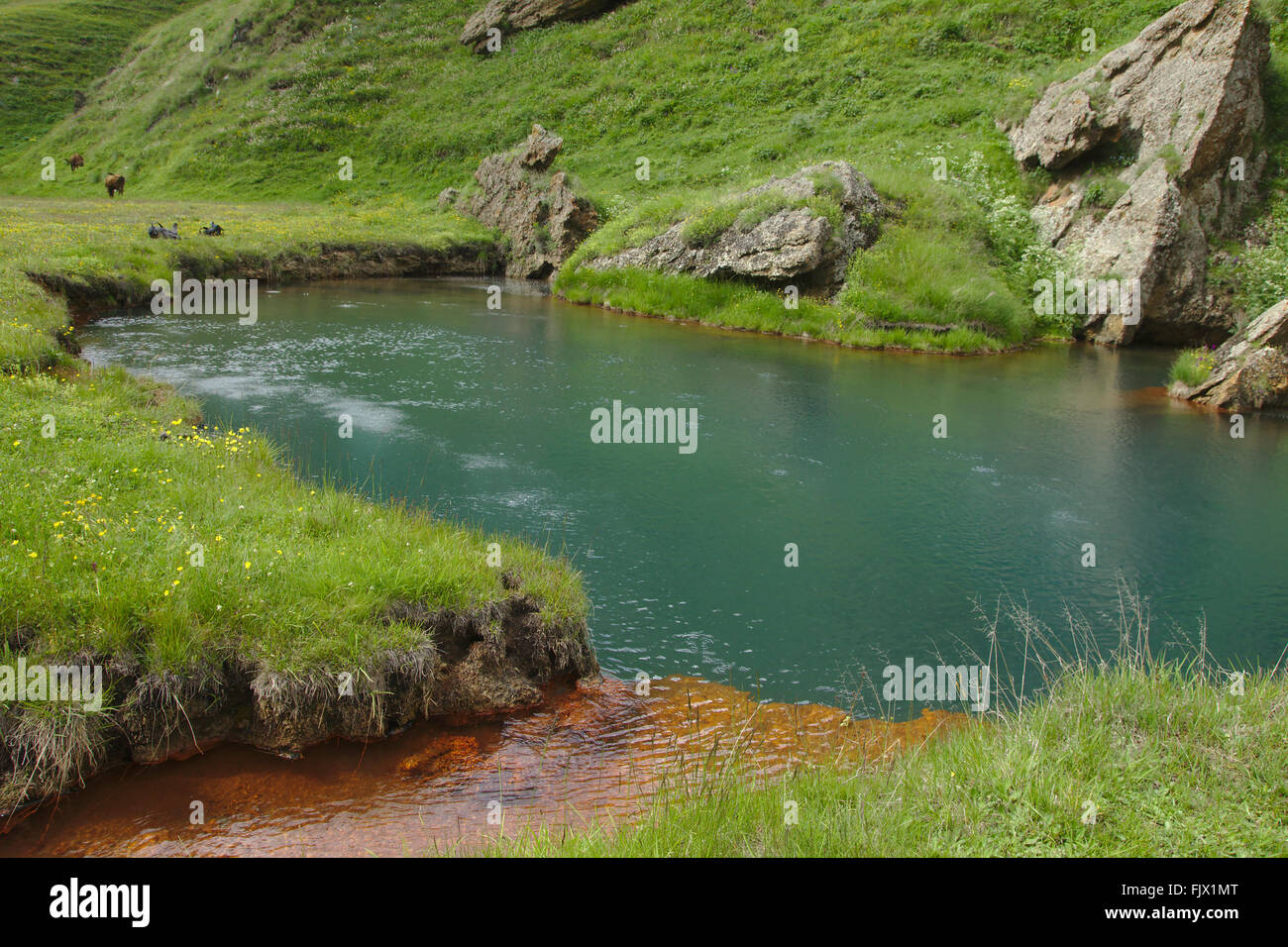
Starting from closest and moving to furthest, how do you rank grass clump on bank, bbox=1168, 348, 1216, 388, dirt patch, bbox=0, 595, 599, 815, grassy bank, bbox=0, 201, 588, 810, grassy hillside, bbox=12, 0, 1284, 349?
1. dirt patch, bbox=0, 595, 599, 815
2. grassy bank, bbox=0, 201, 588, 810
3. grass clump on bank, bbox=1168, 348, 1216, 388
4. grassy hillside, bbox=12, 0, 1284, 349

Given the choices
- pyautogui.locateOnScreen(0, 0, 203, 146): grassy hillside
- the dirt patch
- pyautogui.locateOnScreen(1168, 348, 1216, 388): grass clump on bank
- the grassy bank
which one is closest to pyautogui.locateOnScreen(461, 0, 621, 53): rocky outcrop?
pyautogui.locateOnScreen(0, 0, 203, 146): grassy hillside

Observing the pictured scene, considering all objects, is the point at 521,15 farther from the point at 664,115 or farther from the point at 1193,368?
the point at 1193,368

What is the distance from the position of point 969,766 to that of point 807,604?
4.64 metres

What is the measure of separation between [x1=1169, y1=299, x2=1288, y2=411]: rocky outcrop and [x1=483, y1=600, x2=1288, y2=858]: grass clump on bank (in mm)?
16301

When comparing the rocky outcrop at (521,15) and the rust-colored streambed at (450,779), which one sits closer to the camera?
the rust-colored streambed at (450,779)

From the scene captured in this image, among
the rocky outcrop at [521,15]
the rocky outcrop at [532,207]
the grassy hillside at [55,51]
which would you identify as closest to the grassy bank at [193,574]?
the rocky outcrop at [532,207]

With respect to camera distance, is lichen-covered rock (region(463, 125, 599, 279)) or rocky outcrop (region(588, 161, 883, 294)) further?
lichen-covered rock (region(463, 125, 599, 279))

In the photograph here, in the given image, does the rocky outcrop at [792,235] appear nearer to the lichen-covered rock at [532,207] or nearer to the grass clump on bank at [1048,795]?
the lichen-covered rock at [532,207]

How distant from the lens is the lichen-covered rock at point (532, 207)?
36188 millimetres

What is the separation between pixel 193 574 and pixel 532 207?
1303 inches

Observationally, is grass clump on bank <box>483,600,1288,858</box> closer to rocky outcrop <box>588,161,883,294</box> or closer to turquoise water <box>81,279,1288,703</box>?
turquoise water <box>81,279,1288,703</box>

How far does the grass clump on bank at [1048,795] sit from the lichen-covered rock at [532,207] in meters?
32.5

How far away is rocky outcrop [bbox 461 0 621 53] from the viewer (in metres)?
57.5

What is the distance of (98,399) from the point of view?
13.1 metres
